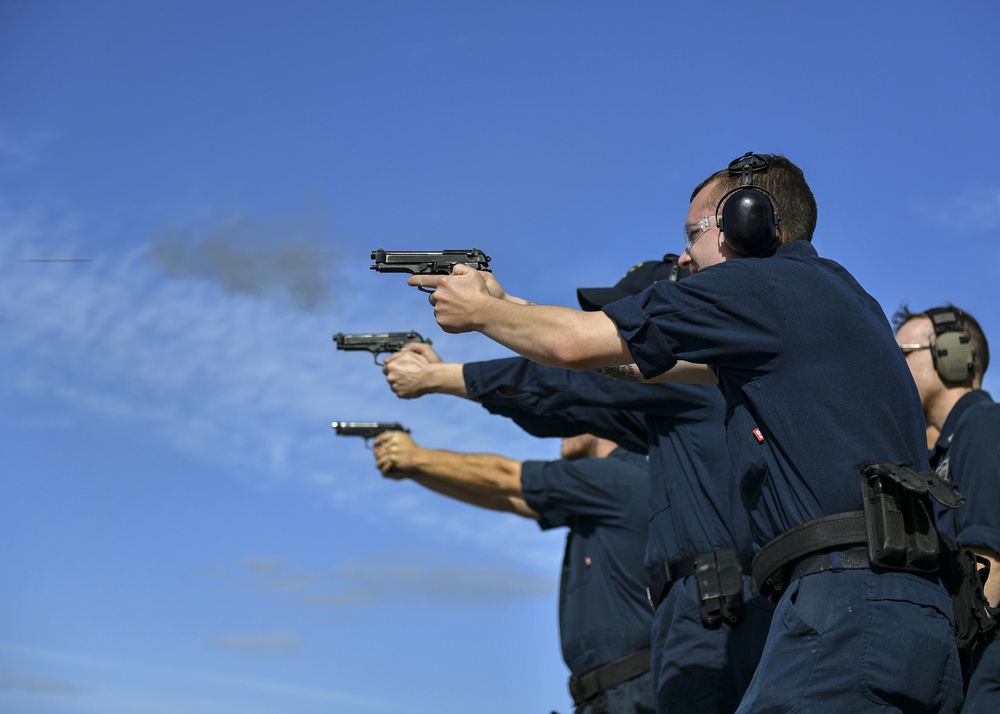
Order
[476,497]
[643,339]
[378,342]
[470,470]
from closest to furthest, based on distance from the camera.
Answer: [643,339] < [470,470] < [476,497] < [378,342]

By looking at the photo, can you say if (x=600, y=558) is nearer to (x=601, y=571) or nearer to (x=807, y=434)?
(x=601, y=571)

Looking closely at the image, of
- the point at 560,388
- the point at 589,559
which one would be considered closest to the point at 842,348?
the point at 560,388

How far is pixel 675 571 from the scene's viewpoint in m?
5.20

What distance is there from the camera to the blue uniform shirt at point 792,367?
11.9 ft

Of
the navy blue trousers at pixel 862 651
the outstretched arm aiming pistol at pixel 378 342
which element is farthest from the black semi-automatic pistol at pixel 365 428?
the navy blue trousers at pixel 862 651

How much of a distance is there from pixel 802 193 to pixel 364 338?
6.12 metres

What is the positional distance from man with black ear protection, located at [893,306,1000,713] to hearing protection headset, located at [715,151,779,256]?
6.08 ft

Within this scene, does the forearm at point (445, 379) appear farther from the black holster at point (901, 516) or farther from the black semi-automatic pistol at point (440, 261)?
the black holster at point (901, 516)

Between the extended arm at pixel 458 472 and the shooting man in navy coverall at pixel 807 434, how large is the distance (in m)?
4.18

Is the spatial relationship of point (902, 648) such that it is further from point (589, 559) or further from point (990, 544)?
point (589, 559)

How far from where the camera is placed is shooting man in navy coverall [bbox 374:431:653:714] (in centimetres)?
666

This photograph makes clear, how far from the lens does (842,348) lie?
371cm

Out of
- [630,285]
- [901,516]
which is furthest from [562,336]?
[630,285]

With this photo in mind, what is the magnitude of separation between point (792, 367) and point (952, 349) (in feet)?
10.1
